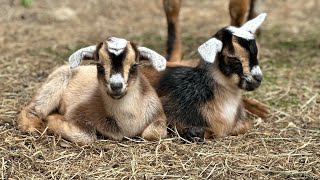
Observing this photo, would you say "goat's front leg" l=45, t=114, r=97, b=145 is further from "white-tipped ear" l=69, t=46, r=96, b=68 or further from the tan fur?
the tan fur

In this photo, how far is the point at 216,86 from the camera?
571cm

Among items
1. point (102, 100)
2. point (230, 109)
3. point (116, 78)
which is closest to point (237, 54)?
point (230, 109)

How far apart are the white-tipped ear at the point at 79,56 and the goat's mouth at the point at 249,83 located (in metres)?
1.24

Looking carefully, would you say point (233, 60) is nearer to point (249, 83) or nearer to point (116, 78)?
point (249, 83)

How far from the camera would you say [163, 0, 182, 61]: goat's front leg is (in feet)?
25.7

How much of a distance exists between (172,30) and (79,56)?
2767mm

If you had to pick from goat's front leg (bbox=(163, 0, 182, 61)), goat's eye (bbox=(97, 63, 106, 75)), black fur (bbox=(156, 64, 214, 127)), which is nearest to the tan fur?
black fur (bbox=(156, 64, 214, 127))

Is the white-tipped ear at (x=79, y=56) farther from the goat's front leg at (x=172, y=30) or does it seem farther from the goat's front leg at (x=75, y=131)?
A: the goat's front leg at (x=172, y=30)

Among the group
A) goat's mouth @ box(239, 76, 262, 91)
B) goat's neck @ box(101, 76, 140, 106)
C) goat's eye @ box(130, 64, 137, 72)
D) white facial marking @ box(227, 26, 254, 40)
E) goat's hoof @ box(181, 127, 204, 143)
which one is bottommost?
goat's hoof @ box(181, 127, 204, 143)

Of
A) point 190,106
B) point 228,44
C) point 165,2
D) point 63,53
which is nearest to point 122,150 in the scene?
point 190,106

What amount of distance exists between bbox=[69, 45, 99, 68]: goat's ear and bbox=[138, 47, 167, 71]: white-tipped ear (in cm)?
39

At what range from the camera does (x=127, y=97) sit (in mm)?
5488

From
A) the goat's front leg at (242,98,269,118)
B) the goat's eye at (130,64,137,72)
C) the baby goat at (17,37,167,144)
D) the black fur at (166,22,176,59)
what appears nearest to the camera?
the baby goat at (17,37,167,144)

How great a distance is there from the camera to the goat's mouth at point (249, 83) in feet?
17.8
